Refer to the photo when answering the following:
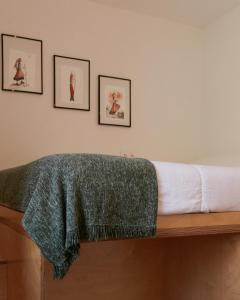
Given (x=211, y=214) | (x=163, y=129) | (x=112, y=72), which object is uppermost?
(x=112, y=72)

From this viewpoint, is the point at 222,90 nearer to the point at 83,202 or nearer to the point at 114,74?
the point at 114,74

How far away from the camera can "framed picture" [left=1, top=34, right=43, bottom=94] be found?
208 centimetres

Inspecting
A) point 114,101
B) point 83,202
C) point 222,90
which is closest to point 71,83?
point 114,101

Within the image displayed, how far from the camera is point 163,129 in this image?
8.65 feet

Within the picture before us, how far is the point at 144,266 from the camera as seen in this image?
1.85 meters

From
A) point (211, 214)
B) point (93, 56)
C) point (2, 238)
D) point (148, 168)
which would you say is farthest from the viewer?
point (93, 56)

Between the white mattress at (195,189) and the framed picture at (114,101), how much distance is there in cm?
124

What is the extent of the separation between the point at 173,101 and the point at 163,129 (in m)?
0.25

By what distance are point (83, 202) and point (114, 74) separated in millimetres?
1646

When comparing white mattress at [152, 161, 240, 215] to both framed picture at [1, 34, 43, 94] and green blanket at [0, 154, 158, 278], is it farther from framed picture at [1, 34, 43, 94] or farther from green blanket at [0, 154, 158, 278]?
framed picture at [1, 34, 43, 94]

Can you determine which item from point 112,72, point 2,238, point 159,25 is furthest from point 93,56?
point 2,238

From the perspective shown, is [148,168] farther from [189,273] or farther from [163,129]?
[163,129]

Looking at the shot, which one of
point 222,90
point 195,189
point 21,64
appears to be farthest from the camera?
point 222,90

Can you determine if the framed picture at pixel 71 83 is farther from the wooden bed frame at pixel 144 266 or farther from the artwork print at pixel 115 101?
the wooden bed frame at pixel 144 266
